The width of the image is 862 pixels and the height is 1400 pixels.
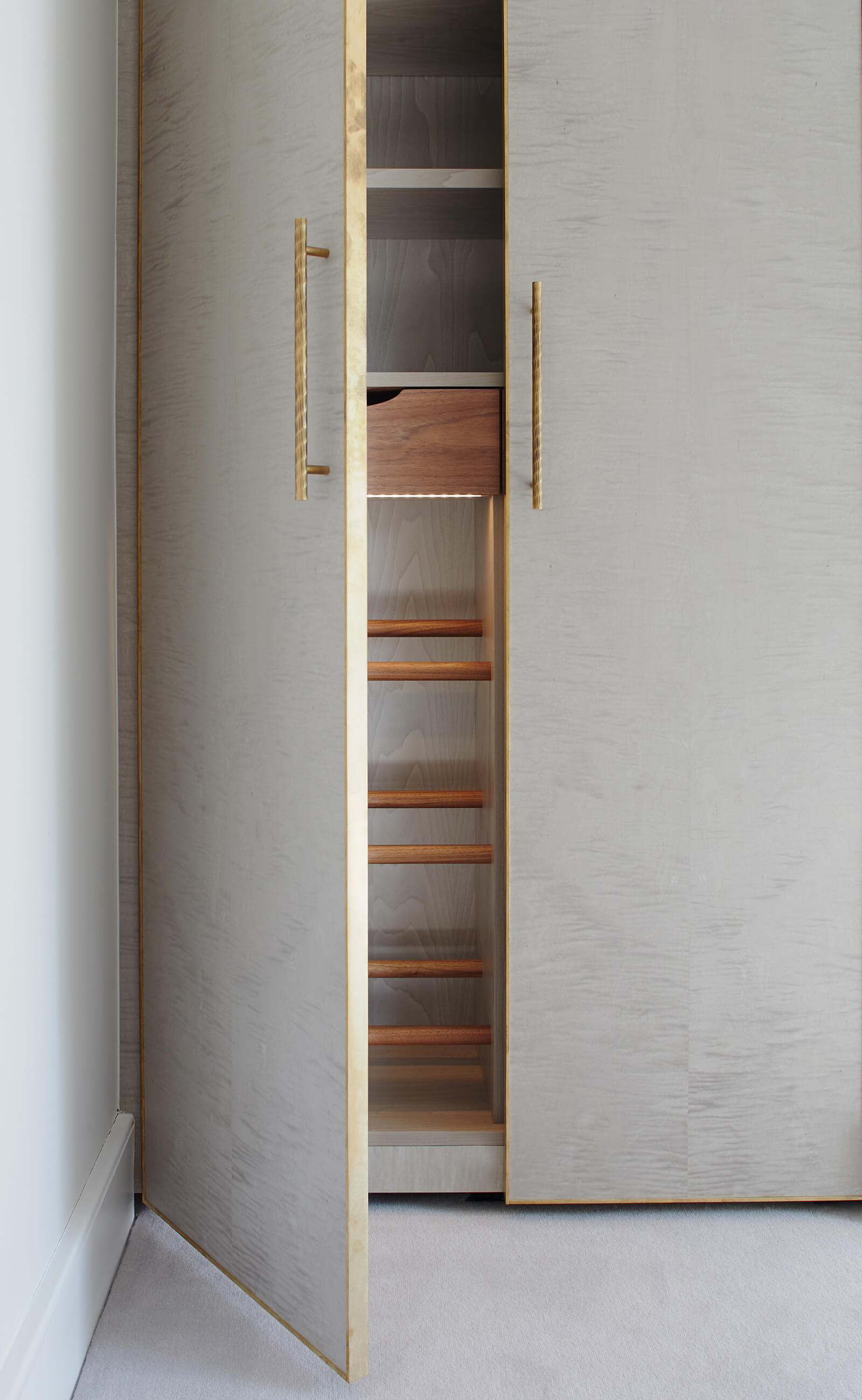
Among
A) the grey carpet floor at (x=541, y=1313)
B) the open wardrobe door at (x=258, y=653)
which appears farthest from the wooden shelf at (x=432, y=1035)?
the open wardrobe door at (x=258, y=653)

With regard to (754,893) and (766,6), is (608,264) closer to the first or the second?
(766,6)

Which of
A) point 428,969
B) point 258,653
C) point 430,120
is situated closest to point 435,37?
point 430,120

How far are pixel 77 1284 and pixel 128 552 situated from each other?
0.97 metres

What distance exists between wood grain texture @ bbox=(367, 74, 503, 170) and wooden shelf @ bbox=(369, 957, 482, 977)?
4.75 ft

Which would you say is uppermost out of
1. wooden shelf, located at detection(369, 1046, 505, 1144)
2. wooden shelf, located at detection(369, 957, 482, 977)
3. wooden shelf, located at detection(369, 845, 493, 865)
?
wooden shelf, located at detection(369, 845, 493, 865)

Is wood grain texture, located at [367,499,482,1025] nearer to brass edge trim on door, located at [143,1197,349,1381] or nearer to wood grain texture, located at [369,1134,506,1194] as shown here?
wood grain texture, located at [369,1134,506,1194]

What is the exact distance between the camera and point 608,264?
4.92 ft

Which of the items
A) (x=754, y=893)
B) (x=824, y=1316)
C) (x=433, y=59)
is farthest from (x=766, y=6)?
(x=824, y=1316)

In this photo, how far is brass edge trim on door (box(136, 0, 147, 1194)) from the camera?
4.96 ft

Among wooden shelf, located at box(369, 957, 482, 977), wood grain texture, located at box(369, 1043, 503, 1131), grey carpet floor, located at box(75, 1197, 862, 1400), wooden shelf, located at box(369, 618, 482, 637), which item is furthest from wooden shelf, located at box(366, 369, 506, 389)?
grey carpet floor, located at box(75, 1197, 862, 1400)

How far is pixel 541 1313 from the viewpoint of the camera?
51.7 inches

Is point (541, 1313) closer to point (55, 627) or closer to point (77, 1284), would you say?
point (77, 1284)

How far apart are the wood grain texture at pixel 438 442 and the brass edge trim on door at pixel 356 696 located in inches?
16.4

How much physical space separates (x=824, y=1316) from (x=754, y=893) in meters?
0.55
